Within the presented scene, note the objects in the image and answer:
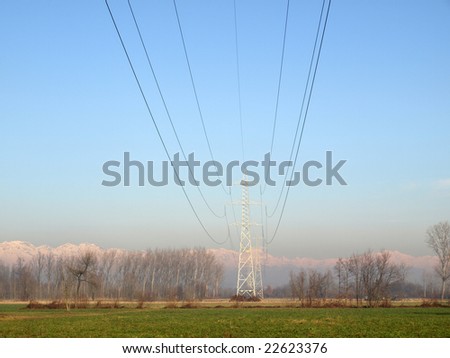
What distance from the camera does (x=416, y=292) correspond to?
19400cm

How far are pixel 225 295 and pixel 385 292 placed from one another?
217 ft
